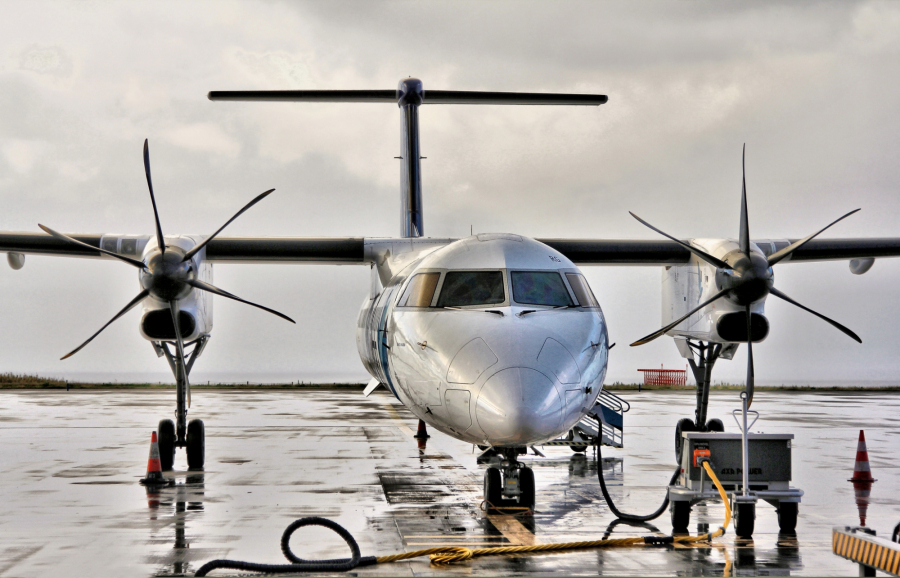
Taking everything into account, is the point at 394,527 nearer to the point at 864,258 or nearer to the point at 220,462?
the point at 220,462

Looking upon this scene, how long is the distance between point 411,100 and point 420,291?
9.60m

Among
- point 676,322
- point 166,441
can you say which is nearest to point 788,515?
point 676,322

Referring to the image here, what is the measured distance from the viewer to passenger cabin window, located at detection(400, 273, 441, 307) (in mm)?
9539

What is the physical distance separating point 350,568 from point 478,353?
242 cm

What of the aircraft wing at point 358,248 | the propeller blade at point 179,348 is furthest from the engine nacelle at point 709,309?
the propeller blade at point 179,348

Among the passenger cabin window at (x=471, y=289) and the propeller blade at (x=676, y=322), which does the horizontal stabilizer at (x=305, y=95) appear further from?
the passenger cabin window at (x=471, y=289)

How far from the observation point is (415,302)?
9.66m

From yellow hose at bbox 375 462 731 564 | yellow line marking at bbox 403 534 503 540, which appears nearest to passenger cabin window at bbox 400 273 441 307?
yellow line marking at bbox 403 534 503 540

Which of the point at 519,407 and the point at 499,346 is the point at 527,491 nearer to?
the point at 499,346

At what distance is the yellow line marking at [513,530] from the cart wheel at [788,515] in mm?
2628

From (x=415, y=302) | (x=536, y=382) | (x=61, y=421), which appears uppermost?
(x=415, y=302)

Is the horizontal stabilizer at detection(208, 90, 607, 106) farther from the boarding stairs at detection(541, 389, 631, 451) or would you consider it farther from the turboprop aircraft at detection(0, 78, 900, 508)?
the boarding stairs at detection(541, 389, 631, 451)

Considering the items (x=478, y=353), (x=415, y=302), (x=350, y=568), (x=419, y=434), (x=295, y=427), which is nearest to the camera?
(x=350, y=568)

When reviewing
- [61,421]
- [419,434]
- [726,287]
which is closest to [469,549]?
[726,287]
